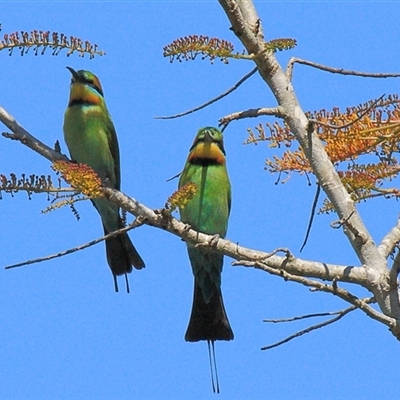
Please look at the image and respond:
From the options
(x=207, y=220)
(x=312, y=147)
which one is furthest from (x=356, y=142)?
(x=207, y=220)

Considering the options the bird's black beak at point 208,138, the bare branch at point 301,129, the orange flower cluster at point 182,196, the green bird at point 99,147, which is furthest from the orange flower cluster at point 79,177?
the bird's black beak at point 208,138

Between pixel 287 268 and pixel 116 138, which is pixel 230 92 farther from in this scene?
pixel 116 138

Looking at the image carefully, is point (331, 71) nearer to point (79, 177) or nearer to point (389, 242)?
point (389, 242)

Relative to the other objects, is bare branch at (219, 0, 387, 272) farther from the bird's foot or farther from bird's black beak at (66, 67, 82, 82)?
bird's black beak at (66, 67, 82, 82)

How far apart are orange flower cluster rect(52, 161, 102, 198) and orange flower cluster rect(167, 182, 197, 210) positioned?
0.76ft

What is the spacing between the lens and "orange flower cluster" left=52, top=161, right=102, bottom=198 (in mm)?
2508

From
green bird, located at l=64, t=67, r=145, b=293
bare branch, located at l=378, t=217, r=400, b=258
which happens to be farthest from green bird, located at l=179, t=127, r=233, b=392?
bare branch, located at l=378, t=217, r=400, b=258

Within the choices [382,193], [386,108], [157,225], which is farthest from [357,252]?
[157,225]

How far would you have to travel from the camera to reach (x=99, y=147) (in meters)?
4.43

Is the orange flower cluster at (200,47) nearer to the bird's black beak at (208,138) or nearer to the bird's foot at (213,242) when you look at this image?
the bird's foot at (213,242)

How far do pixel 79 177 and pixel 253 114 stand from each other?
58 centimetres

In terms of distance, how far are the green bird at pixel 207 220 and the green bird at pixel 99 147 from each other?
35cm

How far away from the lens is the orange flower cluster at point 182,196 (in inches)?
102

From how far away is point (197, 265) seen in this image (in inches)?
176
